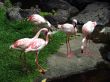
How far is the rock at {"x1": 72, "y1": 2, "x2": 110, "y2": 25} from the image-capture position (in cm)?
1502

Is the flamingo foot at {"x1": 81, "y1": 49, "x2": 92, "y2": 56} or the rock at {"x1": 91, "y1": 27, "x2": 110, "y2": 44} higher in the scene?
the rock at {"x1": 91, "y1": 27, "x2": 110, "y2": 44}

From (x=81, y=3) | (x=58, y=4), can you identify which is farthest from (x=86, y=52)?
(x=81, y=3)

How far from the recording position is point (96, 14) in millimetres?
15430

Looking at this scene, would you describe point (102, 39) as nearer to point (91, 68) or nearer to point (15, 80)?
point (91, 68)

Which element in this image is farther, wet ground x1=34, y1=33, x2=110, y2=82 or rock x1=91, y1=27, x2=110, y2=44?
rock x1=91, y1=27, x2=110, y2=44

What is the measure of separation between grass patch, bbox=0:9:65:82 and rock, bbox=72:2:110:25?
3.18m

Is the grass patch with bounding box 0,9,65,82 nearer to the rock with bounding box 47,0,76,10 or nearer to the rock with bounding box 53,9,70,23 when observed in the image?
the rock with bounding box 53,9,70,23

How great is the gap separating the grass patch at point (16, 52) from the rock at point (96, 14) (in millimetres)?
3178

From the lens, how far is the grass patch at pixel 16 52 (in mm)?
8797

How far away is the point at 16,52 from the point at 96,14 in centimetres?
619

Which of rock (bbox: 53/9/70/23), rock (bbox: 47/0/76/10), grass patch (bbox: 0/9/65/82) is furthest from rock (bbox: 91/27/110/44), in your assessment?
rock (bbox: 47/0/76/10)

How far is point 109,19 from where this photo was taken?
601 inches

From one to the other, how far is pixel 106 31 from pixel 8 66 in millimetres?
4753

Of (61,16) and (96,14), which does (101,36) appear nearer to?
(61,16)
